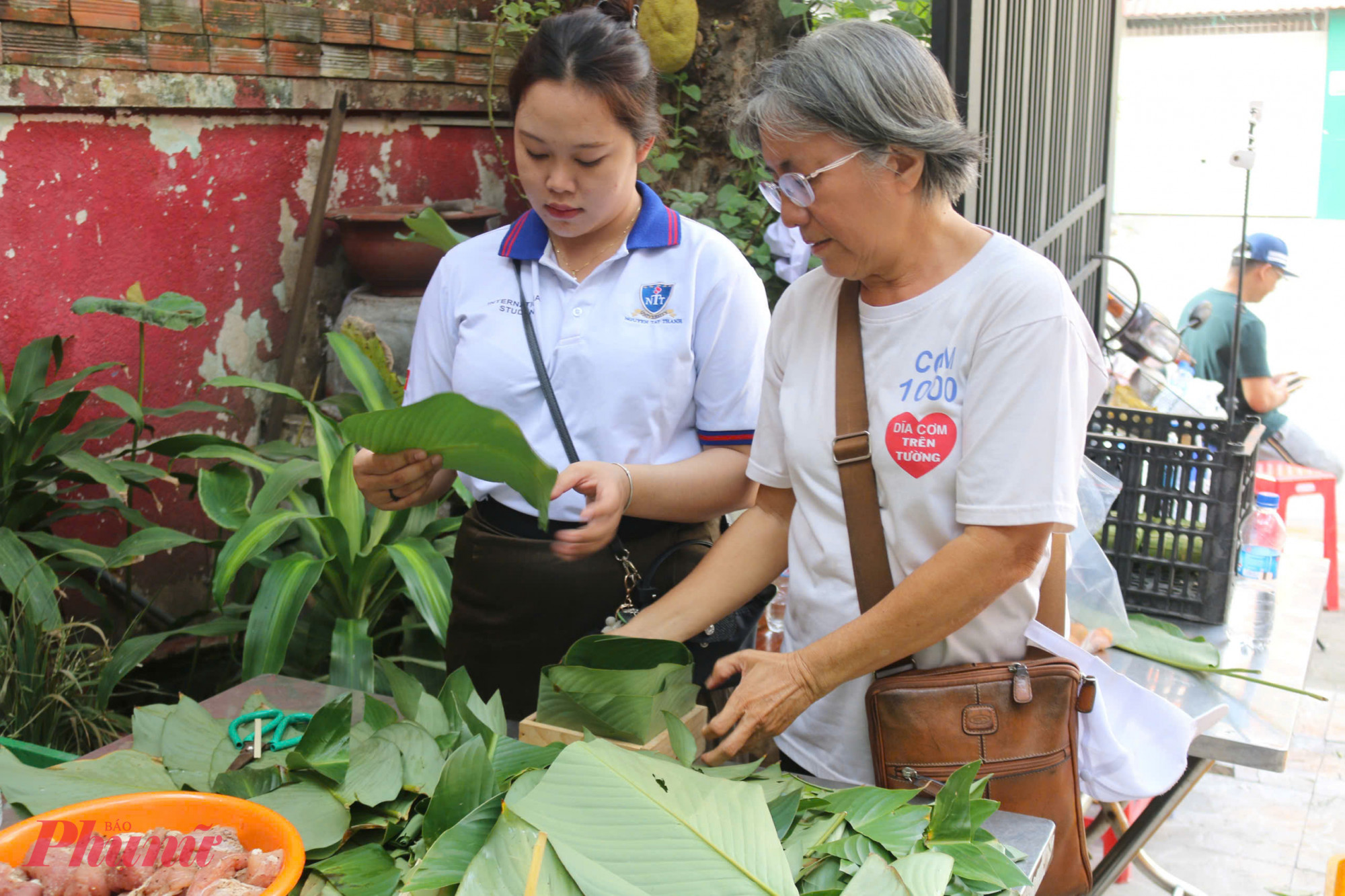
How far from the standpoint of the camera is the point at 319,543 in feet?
9.13

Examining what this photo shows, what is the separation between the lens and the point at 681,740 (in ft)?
3.97

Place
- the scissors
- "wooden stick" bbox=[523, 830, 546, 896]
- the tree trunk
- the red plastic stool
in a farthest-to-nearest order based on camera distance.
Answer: the red plastic stool → the tree trunk → the scissors → "wooden stick" bbox=[523, 830, 546, 896]

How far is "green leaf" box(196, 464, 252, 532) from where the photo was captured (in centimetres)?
270

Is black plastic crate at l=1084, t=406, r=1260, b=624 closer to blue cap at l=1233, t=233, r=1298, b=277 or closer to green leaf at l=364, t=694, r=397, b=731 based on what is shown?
green leaf at l=364, t=694, r=397, b=731

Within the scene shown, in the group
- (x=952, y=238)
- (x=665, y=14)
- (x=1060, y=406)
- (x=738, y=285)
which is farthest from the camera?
(x=665, y=14)

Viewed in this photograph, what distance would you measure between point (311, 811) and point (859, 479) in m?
0.73

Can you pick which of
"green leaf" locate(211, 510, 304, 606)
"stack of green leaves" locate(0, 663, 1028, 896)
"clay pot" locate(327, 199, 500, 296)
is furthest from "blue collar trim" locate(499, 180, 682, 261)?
"clay pot" locate(327, 199, 500, 296)

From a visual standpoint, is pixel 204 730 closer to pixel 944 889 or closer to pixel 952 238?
pixel 944 889

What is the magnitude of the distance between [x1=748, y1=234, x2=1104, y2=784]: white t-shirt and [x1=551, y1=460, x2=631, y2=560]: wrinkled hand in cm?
19

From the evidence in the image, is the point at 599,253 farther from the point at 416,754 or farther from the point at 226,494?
the point at 226,494

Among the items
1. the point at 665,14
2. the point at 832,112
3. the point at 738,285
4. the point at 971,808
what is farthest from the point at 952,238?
the point at 665,14

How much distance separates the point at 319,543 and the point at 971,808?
2.03 meters

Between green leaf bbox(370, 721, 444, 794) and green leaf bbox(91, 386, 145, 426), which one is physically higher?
green leaf bbox(91, 386, 145, 426)

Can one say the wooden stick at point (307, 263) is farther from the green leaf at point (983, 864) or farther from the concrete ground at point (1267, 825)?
the green leaf at point (983, 864)
